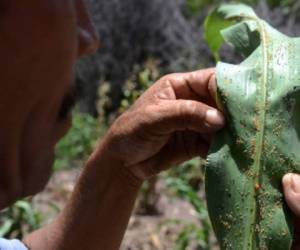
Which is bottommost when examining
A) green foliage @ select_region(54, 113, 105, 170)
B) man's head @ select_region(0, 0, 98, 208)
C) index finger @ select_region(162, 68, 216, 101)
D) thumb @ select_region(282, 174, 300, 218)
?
green foliage @ select_region(54, 113, 105, 170)

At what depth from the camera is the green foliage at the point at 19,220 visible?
8.34 ft

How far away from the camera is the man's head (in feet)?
3.29

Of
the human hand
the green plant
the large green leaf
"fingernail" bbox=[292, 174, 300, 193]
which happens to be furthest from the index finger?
the green plant

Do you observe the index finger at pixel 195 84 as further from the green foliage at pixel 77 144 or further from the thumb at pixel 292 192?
the green foliage at pixel 77 144

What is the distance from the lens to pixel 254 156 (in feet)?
3.70

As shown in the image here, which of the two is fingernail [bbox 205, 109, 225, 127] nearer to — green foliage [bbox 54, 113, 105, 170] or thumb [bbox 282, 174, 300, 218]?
thumb [bbox 282, 174, 300, 218]

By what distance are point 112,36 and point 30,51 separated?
477cm

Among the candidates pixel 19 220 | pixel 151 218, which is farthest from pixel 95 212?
pixel 151 218

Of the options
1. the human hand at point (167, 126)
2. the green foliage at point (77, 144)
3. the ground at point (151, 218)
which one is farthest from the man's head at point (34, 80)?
the green foliage at point (77, 144)

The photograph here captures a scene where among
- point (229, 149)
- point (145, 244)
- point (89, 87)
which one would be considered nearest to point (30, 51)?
point (229, 149)

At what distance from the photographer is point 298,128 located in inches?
45.6

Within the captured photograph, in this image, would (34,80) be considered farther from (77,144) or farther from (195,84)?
(77,144)

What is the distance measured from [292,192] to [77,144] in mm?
3398

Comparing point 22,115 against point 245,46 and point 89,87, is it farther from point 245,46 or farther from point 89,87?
point 89,87
